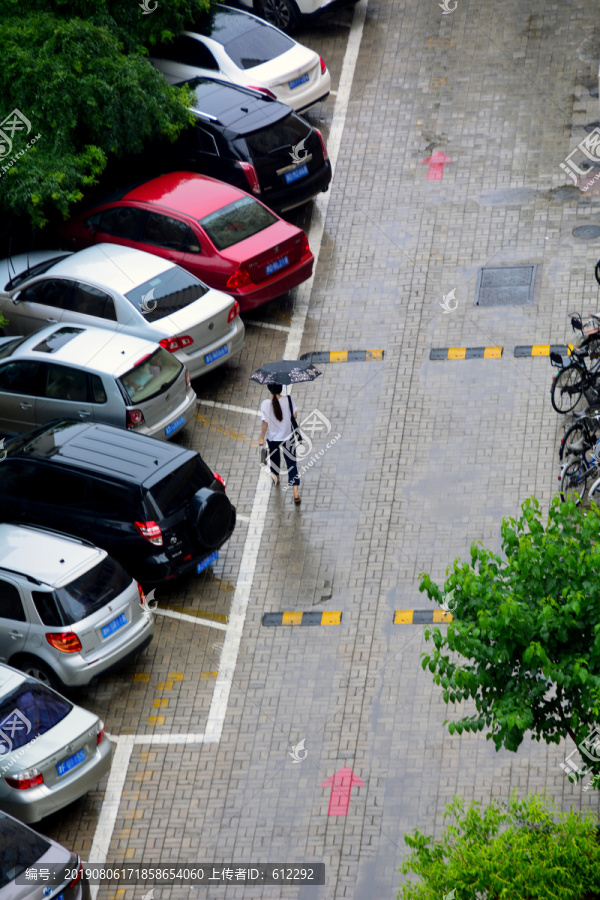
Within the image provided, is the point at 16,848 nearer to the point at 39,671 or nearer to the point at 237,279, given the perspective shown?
the point at 39,671

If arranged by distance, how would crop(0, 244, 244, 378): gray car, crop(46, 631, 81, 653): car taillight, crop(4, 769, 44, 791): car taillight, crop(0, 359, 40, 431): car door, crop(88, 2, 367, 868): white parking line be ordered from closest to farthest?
crop(4, 769, 44, 791): car taillight
crop(88, 2, 367, 868): white parking line
crop(46, 631, 81, 653): car taillight
crop(0, 359, 40, 431): car door
crop(0, 244, 244, 378): gray car

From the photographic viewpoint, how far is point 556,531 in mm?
9258

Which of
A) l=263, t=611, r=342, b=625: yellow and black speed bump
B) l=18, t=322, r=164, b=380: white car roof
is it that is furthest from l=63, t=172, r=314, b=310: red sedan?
l=263, t=611, r=342, b=625: yellow and black speed bump

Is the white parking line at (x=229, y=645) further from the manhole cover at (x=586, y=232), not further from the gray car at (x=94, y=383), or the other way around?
the manhole cover at (x=586, y=232)

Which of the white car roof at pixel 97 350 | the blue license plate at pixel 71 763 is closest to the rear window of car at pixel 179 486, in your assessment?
the white car roof at pixel 97 350

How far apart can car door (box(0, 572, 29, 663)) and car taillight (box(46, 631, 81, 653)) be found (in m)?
0.30

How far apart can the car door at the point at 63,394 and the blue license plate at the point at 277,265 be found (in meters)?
3.54

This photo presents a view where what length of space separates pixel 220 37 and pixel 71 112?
176 inches

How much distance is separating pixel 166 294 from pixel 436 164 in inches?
250

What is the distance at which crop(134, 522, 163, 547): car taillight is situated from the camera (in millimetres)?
14672

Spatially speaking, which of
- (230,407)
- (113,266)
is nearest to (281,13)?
(113,266)

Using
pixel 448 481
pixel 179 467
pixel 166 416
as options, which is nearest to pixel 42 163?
pixel 166 416

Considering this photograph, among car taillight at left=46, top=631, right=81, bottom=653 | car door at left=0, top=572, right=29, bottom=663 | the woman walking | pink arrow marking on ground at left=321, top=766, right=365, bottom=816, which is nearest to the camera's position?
pink arrow marking on ground at left=321, top=766, right=365, bottom=816

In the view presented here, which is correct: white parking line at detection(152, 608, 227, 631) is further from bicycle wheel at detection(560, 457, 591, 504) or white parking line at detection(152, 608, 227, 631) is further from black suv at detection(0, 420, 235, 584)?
bicycle wheel at detection(560, 457, 591, 504)
